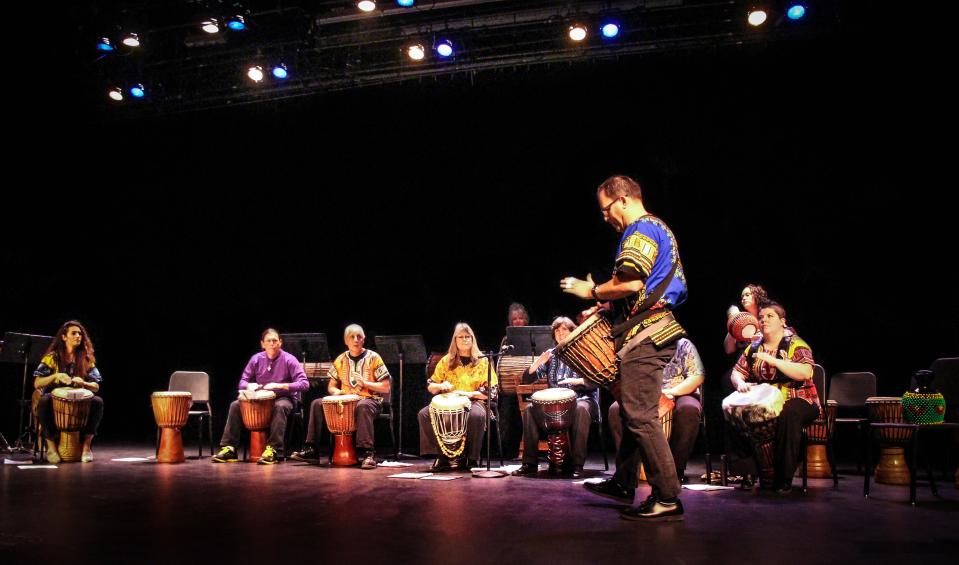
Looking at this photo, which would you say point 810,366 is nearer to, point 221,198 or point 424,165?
point 424,165

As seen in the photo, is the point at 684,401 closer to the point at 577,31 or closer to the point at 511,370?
the point at 511,370

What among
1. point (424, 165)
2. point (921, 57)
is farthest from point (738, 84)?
point (424, 165)

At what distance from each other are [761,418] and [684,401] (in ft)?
2.35

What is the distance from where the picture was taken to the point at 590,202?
28.0ft

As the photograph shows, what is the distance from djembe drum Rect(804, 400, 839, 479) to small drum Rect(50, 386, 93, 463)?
21.2 feet

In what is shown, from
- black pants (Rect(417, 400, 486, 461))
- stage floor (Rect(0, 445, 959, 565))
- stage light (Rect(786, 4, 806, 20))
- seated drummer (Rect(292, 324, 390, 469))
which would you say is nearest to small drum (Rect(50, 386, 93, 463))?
stage floor (Rect(0, 445, 959, 565))

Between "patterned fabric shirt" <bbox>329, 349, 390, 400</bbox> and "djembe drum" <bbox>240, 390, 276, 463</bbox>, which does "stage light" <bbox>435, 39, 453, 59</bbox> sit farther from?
"djembe drum" <bbox>240, 390, 276, 463</bbox>

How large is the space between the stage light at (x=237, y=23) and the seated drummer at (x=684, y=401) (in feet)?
18.1

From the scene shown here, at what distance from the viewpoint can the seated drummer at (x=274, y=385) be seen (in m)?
7.34

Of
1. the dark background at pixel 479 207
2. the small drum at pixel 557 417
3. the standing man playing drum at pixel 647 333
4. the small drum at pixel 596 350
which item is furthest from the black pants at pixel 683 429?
the dark background at pixel 479 207

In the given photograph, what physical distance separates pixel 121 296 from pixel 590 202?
20.3 ft

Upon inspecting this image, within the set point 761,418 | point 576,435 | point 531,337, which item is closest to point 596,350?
point 761,418

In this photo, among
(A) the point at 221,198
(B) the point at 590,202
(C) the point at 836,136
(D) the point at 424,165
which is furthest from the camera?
(A) the point at 221,198

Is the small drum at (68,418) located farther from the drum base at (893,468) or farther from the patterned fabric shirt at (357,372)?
the drum base at (893,468)
